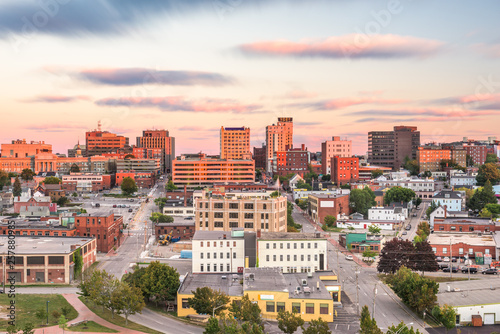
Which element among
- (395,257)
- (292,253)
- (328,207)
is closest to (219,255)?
(292,253)

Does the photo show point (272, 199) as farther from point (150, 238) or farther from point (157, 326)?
point (157, 326)

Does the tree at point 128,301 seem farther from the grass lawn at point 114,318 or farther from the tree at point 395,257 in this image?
the tree at point 395,257

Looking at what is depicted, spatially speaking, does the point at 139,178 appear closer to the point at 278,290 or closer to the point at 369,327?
the point at 278,290

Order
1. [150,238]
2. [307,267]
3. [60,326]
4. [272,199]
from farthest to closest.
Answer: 1. [150,238]
2. [272,199]
3. [307,267]
4. [60,326]

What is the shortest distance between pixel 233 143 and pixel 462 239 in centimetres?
13508

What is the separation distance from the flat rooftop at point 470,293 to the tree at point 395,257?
190 inches

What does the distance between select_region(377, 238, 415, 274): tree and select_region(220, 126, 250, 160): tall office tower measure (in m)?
141

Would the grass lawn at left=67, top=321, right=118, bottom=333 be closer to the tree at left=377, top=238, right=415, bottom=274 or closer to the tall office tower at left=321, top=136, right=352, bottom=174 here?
the tree at left=377, top=238, right=415, bottom=274

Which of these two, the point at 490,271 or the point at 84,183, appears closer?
the point at 490,271

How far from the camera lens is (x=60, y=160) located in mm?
187375

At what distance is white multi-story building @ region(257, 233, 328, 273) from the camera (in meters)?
55.8

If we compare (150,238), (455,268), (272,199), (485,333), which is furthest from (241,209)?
(485,333)

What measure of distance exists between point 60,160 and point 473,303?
167 metres

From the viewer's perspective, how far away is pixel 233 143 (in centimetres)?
19900
